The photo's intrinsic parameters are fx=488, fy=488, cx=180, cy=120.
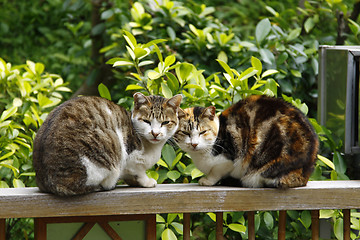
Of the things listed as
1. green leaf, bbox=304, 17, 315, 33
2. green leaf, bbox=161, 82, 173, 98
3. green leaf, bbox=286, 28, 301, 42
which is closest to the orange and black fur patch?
green leaf, bbox=161, 82, 173, 98

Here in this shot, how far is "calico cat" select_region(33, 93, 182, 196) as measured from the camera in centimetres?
177

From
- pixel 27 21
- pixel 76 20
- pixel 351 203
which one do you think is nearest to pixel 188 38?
pixel 351 203

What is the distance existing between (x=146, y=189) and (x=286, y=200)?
57cm

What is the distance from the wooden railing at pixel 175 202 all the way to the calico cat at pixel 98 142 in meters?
0.06

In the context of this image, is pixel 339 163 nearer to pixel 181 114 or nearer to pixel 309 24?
pixel 181 114

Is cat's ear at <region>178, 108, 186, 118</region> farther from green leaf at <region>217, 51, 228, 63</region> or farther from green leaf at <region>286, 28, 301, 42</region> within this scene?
green leaf at <region>286, 28, 301, 42</region>

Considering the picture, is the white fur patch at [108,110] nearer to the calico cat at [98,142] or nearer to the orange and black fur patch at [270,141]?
Answer: the calico cat at [98,142]

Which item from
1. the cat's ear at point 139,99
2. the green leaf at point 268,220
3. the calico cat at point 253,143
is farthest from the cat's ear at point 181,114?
the green leaf at point 268,220

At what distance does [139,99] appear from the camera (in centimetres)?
192

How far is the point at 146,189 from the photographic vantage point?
1964 mm

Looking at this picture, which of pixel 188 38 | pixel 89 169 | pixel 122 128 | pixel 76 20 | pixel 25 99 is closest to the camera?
pixel 89 169

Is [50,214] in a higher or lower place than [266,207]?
higher

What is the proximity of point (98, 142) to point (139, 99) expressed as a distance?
0.80ft

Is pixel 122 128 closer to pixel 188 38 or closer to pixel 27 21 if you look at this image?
pixel 188 38
